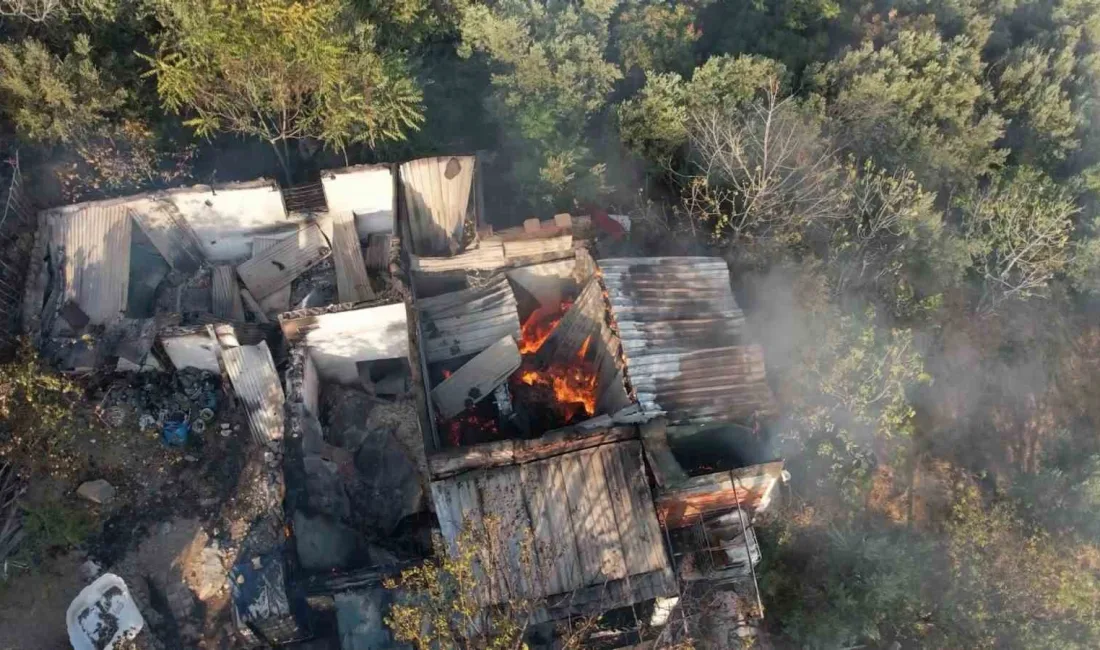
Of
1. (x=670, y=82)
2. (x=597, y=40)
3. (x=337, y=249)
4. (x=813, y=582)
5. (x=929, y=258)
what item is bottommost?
(x=813, y=582)

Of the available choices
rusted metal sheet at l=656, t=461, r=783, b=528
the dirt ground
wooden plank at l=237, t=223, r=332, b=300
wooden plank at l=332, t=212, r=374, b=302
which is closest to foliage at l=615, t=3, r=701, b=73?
wooden plank at l=332, t=212, r=374, b=302

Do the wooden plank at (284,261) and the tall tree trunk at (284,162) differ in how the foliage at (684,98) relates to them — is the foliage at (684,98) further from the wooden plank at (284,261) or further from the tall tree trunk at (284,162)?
the tall tree trunk at (284,162)

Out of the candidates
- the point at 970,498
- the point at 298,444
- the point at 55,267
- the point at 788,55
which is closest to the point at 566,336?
the point at 298,444

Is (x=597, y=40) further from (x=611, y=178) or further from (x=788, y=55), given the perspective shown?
(x=788, y=55)

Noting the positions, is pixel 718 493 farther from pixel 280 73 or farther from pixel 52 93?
pixel 52 93

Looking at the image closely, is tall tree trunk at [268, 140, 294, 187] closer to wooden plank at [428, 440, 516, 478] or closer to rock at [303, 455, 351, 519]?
rock at [303, 455, 351, 519]

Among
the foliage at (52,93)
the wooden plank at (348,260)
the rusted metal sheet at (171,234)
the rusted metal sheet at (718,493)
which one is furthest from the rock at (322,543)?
the foliage at (52,93)
